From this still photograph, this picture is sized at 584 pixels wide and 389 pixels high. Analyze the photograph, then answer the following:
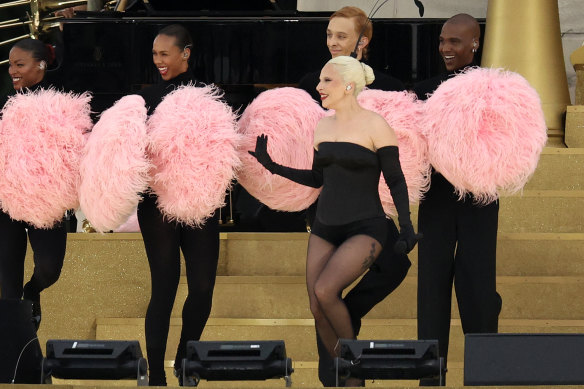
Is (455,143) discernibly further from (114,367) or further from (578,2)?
(578,2)

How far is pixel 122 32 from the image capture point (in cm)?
846

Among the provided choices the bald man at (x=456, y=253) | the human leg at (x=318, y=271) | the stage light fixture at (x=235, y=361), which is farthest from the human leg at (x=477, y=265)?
the stage light fixture at (x=235, y=361)

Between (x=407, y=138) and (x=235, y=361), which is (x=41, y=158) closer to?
(x=235, y=361)

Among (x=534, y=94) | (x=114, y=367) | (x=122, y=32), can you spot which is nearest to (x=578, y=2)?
(x=122, y=32)

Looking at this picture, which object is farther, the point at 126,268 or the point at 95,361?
the point at 126,268

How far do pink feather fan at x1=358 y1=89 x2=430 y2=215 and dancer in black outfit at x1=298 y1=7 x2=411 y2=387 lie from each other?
18cm

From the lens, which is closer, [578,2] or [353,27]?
[353,27]

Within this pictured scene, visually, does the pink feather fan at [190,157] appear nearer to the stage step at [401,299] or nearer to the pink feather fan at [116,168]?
the pink feather fan at [116,168]

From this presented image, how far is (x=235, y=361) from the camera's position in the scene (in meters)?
5.02

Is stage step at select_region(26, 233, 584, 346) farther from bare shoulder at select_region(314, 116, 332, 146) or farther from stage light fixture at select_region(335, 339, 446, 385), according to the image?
stage light fixture at select_region(335, 339, 446, 385)

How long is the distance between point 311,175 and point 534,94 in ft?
3.50

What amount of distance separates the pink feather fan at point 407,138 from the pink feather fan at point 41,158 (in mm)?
1379

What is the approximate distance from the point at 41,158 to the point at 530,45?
158 inches

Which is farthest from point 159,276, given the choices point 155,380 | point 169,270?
point 155,380
